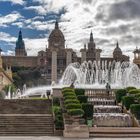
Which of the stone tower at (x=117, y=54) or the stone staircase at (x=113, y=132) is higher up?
the stone tower at (x=117, y=54)

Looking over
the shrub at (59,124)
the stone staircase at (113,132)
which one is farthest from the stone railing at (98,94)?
the stone staircase at (113,132)

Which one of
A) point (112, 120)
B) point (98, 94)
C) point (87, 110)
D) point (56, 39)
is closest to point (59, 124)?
point (87, 110)

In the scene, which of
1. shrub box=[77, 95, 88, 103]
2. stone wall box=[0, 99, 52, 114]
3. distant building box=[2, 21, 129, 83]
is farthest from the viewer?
distant building box=[2, 21, 129, 83]

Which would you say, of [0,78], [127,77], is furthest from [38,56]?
[127,77]

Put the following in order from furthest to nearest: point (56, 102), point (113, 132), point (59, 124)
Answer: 1. point (56, 102)
2. point (59, 124)
3. point (113, 132)

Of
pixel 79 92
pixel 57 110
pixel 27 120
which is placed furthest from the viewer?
pixel 79 92

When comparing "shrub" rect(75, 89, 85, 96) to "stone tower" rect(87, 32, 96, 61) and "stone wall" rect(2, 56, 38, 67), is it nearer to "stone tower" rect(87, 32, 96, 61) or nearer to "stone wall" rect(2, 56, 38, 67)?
"stone tower" rect(87, 32, 96, 61)

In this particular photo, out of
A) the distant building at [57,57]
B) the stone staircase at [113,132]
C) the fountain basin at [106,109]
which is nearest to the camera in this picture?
the stone staircase at [113,132]

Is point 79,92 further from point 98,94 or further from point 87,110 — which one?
point 87,110

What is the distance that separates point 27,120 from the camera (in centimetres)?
2998

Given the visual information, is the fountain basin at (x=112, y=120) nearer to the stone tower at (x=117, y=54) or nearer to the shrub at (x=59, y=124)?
the shrub at (x=59, y=124)

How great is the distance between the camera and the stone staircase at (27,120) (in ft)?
92.1

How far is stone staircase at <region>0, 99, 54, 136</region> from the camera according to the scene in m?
28.1

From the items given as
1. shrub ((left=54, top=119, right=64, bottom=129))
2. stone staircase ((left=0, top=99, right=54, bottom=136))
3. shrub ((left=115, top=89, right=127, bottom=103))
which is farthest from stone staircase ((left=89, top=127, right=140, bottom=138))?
shrub ((left=115, top=89, right=127, bottom=103))
